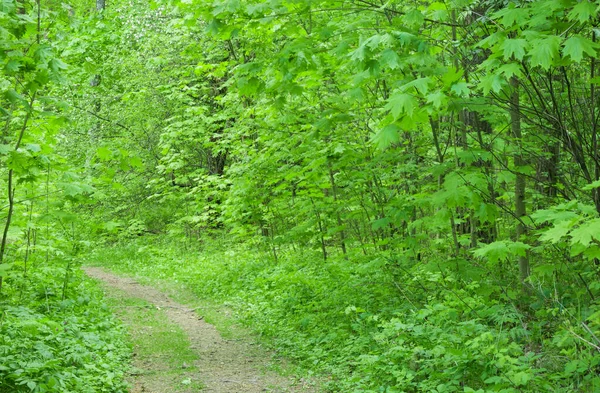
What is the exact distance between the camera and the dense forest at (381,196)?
5023mm

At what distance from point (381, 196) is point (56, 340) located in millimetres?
5737

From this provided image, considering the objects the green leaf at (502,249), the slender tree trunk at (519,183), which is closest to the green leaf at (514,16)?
the green leaf at (502,249)

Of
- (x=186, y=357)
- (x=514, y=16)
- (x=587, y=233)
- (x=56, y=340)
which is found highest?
(x=514, y=16)

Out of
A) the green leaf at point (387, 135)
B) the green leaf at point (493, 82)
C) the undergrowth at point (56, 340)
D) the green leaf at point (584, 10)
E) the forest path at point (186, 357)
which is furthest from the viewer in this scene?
the forest path at point (186, 357)

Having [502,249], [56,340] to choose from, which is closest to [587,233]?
[502,249]

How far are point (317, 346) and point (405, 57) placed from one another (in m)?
4.16

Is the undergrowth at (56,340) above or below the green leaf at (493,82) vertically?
below

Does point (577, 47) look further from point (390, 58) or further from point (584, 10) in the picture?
point (390, 58)

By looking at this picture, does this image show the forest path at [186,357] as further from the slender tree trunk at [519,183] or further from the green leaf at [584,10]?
the green leaf at [584,10]

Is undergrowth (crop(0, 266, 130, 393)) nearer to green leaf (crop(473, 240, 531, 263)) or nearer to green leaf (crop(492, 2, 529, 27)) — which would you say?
green leaf (crop(473, 240, 531, 263))

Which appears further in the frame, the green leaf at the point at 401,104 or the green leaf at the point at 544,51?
the green leaf at the point at 401,104

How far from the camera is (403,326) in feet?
19.2

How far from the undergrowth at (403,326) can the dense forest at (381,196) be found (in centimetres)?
3

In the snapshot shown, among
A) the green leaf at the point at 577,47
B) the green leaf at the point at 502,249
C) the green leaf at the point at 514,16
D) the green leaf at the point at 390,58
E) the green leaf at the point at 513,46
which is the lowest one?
the green leaf at the point at 502,249
